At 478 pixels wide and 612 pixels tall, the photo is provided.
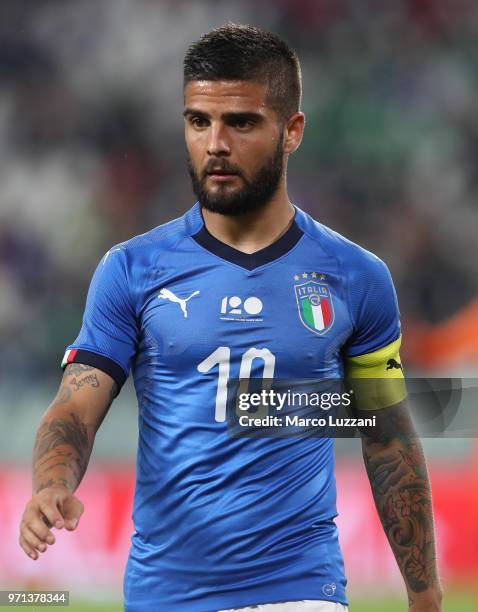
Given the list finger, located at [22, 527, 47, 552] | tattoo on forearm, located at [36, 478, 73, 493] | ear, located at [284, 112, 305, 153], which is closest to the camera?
finger, located at [22, 527, 47, 552]

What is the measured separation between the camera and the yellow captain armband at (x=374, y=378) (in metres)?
3.13

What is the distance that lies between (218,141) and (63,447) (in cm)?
88

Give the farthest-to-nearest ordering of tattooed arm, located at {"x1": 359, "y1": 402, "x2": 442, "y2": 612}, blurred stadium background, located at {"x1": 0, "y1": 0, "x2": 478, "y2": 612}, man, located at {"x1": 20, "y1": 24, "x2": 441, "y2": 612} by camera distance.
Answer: blurred stadium background, located at {"x1": 0, "y1": 0, "x2": 478, "y2": 612}, tattooed arm, located at {"x1": 359, "y1": 402, "x2": 442, "y2": 612}, man, located at {"x1": 20, "y1": 24, "x2": 441, "y2": 612}

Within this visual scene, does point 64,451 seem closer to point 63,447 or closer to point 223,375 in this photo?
point 63,447

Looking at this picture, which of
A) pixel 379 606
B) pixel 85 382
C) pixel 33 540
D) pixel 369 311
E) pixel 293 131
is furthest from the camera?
pixel 379 606

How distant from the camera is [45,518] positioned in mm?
2295

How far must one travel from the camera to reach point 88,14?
8.77 m

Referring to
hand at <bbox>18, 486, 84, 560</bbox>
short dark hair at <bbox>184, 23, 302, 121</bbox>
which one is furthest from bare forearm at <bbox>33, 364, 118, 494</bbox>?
short dark hair at <bbox>184, 23, 302, 121</bbox>

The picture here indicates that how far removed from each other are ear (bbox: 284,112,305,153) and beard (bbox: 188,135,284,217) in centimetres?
8

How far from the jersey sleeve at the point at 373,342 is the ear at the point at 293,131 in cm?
42

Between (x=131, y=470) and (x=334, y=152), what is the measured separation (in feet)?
10.5

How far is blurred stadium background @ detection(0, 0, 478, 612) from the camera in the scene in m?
8.09

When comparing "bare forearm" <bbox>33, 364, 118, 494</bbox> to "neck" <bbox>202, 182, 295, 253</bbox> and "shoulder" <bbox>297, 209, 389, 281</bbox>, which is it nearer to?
"neck" <bbox>202, 182, 295, 253</bbox>

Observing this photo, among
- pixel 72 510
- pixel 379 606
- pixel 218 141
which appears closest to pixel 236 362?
pixel 218 141
